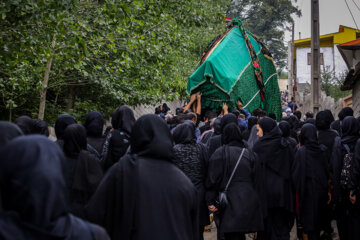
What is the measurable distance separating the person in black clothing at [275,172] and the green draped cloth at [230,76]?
3998mm

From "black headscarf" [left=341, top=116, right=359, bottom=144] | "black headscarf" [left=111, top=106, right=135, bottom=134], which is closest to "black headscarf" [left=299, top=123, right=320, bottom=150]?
"black headscarf" [left=341, top=116, right=359, bottom=144]

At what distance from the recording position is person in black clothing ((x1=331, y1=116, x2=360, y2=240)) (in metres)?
6.89

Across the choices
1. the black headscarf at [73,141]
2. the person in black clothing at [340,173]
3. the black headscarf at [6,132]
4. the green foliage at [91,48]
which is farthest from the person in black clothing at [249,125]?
the black headscarf at [6,132]

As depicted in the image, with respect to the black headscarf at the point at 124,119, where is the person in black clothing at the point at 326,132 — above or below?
below

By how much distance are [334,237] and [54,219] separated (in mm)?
7487

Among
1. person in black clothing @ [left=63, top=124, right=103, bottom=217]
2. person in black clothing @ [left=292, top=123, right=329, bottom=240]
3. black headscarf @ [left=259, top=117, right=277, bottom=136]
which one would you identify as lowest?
person in black clothing @ [left=292, top=123, right=329, bottom=240]

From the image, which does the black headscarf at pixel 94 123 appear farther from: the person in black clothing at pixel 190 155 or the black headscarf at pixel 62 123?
the person in black clothing at pixel 190 155

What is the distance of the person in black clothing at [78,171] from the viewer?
4.93 meters

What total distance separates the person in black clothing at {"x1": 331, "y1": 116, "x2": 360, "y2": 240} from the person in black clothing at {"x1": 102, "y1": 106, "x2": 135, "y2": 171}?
290 centimetres

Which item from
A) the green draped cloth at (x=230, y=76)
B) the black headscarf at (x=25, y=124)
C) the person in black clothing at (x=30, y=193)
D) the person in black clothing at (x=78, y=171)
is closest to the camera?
the person in black clothing at (x=30, y=193)

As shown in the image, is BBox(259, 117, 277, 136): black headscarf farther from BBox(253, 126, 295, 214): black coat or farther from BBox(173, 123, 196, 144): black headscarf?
BBox(173, 123, 196, 144): black headscarf

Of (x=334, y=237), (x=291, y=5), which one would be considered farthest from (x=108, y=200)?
(x=291, y=5)

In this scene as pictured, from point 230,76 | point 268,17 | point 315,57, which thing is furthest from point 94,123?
point 268,17

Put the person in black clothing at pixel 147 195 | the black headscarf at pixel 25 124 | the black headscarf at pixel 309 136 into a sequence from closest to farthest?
1. the person in black clothing at pixel 147 195
2. the black headscarf at pixel 25 124
3. the black headscarf at pixel 309 136
